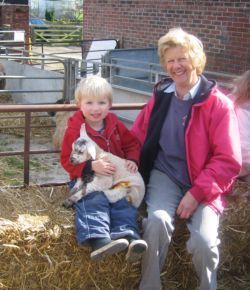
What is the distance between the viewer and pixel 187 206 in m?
3.37

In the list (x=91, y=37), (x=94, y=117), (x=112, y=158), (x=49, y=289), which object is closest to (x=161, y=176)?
(x=112, y=158)

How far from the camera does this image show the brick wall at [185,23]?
860cm

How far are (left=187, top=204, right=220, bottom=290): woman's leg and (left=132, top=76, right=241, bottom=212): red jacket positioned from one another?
0.10 m

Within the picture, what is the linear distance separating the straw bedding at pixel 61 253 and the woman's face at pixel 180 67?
2.96 ft

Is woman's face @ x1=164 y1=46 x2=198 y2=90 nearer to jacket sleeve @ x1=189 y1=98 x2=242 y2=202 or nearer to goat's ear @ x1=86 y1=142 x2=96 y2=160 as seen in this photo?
jacket sleeve @ x1=189 y1=98 x2=242 y2=202

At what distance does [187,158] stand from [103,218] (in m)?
0.64

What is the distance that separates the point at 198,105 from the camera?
347 cm

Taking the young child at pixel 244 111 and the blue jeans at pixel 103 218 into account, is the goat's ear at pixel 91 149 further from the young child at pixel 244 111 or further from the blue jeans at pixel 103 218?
the young child at pixel 244 111

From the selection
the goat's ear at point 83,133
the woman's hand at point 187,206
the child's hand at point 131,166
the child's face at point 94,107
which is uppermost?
the child's face at point 94,107

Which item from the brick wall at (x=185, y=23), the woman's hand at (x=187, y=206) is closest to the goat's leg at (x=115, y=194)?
the woman's hand at (x=187, y=206)

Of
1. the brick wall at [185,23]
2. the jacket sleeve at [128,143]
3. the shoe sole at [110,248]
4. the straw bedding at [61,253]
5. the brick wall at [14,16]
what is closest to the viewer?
the shoe sole at [110,248]

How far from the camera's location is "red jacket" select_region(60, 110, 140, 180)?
3602mm

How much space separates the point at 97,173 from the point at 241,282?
52.7 inches

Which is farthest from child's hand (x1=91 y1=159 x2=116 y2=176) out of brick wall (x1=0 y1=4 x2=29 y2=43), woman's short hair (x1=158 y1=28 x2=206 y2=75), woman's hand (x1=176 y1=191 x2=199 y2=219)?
brick wall (x1=0 y1=4 x2=29 y2=43)
